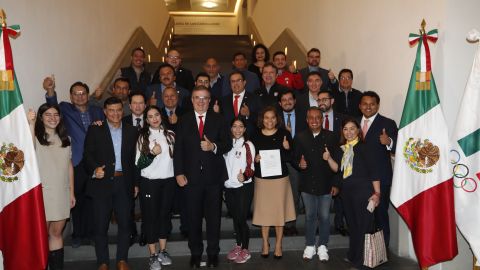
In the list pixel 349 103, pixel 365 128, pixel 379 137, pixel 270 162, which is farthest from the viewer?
pixel 349 103

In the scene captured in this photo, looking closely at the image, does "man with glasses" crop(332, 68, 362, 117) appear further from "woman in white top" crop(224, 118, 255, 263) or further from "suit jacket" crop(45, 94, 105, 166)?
"suit jacket" crop(45, 94, 105, 166)

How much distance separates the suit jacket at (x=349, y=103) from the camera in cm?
555

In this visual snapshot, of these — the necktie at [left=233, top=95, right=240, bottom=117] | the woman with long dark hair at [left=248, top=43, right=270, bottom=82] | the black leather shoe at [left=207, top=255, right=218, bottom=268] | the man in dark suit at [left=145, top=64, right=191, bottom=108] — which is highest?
the woman with long dark hair at [left=248, top=43, right=270, bottom=82]

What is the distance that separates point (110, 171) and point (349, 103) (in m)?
2.95

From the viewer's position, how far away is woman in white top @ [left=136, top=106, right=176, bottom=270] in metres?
4.45

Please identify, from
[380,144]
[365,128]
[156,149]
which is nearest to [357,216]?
[380,144]

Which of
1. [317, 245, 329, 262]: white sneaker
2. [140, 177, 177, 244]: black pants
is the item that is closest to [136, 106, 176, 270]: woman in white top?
[140, 177, 177, 244]: black pants

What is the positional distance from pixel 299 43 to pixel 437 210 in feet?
17.0

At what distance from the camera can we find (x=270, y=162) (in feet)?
15.3

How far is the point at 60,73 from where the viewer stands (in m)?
5.54

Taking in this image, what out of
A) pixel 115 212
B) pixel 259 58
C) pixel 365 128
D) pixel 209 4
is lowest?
pixel 115 212

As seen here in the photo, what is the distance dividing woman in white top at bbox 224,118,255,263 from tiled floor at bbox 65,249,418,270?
4.9 inches

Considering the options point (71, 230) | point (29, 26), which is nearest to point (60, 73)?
point (29, 26)

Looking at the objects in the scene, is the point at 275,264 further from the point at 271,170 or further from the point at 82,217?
the point at 82,217
